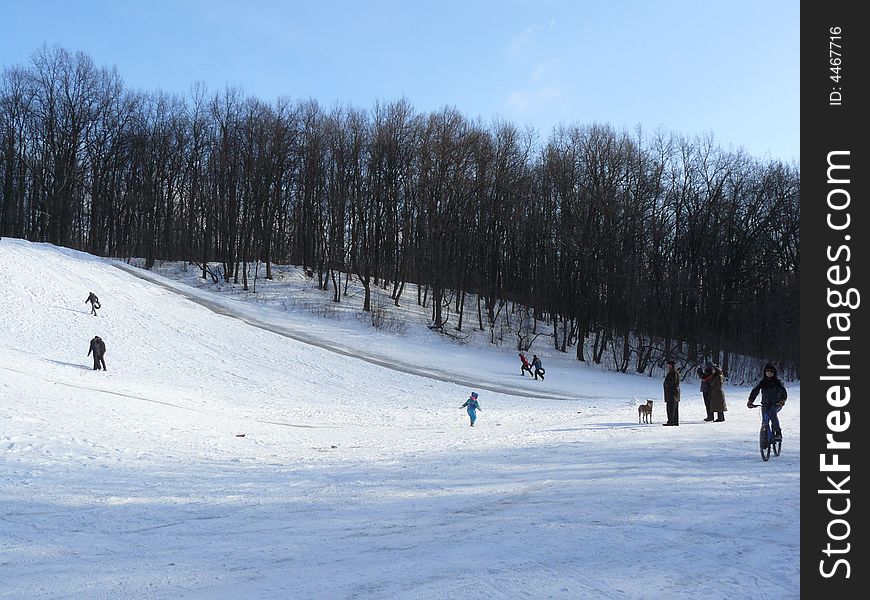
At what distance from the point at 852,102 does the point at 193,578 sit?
7866 millimetres

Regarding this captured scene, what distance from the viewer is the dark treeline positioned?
47.0 meters

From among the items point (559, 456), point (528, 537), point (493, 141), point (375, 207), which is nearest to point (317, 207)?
point (375, 207)

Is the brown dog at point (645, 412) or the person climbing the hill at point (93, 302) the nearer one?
the brown dog at point (645, 412)

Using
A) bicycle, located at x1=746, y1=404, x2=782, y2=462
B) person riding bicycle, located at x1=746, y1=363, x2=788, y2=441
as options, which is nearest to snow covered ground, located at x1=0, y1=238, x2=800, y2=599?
bicycle, located at x1=746, y1=404, x2=782, y2=462

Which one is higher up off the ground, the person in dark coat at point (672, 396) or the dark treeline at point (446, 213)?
the dark treeline at point (446, 213)

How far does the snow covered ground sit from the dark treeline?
25297 millimetres

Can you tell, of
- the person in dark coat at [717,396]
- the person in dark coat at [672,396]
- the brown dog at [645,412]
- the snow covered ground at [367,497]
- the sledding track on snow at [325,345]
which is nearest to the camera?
the snow covered ground at [367,497]

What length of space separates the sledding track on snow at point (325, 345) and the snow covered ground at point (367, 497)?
4.66 m

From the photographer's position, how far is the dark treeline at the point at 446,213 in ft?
154

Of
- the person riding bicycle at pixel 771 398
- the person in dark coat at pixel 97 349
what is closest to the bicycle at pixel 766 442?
the person riding bicycle at pixel 771 398

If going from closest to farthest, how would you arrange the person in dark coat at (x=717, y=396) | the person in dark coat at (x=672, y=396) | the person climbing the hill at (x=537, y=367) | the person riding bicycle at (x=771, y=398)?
the person riding bicycle at (x=771, y=398) → the person in dark coat at (x=672, y=396) → the person in dark coat at (x=717, y=396) → the person climbing the hill at (x=537, y=367)

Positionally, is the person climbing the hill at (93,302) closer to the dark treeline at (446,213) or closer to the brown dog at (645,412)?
the dark treeline at (446,213)

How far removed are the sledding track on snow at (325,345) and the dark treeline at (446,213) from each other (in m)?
7.22

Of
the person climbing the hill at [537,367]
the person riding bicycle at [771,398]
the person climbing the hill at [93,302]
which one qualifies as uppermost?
the person climbing the hill at [93,302]
